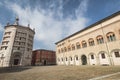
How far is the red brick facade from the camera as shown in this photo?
4803cm

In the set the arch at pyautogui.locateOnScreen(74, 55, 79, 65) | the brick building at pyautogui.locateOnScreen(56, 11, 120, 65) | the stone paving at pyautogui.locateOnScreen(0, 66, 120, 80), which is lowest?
the stone paving at pyautogui.locateOnScreen(0, 66, 120, 80)

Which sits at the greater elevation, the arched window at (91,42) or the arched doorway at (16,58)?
the arched window at (91,42)

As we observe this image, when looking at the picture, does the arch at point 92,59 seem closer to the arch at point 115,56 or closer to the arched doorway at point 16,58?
the arch at point 115,56

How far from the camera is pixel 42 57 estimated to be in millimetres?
48906

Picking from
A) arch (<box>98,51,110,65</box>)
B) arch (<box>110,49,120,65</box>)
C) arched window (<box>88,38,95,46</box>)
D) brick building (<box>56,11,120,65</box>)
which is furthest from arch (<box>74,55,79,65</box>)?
arch (<box>110,49,120,65</box>)

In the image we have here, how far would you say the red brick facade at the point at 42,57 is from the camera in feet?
158

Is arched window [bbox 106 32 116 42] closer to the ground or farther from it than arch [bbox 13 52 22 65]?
farther from it

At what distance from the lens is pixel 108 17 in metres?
20.7

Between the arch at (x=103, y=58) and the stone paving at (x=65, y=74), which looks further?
the arch at (x=103, y=58)

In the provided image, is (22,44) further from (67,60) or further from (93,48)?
(93,48)

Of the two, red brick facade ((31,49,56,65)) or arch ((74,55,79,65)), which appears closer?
arch ((74,55,79,65))

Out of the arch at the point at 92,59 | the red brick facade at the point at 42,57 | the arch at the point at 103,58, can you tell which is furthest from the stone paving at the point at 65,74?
the red brick facade at the point at 42,57

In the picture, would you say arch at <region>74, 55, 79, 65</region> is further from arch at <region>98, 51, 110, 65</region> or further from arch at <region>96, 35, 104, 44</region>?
arch at <region>96, 35, 104, 44</region>

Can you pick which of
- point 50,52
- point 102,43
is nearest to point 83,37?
point 102,43
